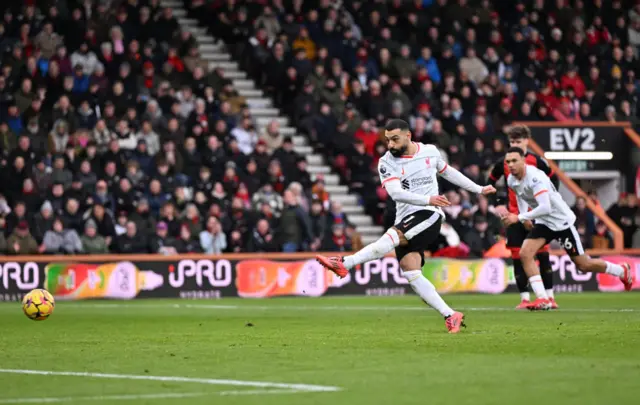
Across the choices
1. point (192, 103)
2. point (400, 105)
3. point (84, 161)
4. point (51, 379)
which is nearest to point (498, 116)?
point (400, 105)

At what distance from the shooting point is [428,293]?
1380 cm

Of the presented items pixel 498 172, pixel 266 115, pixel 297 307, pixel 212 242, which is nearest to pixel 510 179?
pixel 498 172

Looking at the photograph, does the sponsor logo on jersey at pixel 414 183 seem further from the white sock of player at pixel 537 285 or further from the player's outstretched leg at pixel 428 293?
the white sock of player at pixel 537 285

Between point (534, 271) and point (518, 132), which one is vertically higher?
point (518, 132)

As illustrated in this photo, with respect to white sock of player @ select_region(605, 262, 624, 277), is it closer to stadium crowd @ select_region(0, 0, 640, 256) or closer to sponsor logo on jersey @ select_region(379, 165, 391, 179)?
sponsor logo on jersey @ select_region(379, 165, 391, 179)

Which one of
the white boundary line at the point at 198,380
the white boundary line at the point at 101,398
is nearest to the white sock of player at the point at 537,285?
the white boundary line at the point at 198,380

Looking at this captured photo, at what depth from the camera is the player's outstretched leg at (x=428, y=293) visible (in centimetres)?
1355

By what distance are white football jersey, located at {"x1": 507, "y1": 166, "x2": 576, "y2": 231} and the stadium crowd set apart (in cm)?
894

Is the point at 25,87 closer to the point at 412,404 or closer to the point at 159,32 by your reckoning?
Answer: the point at 159,32

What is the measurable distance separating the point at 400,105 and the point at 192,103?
4.66 meters

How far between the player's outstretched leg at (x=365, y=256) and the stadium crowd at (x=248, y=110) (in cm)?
1111

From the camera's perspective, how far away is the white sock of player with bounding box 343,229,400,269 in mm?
13875

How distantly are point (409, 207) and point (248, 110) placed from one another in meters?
14.7

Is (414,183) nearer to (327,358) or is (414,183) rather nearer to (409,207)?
(409,207)
